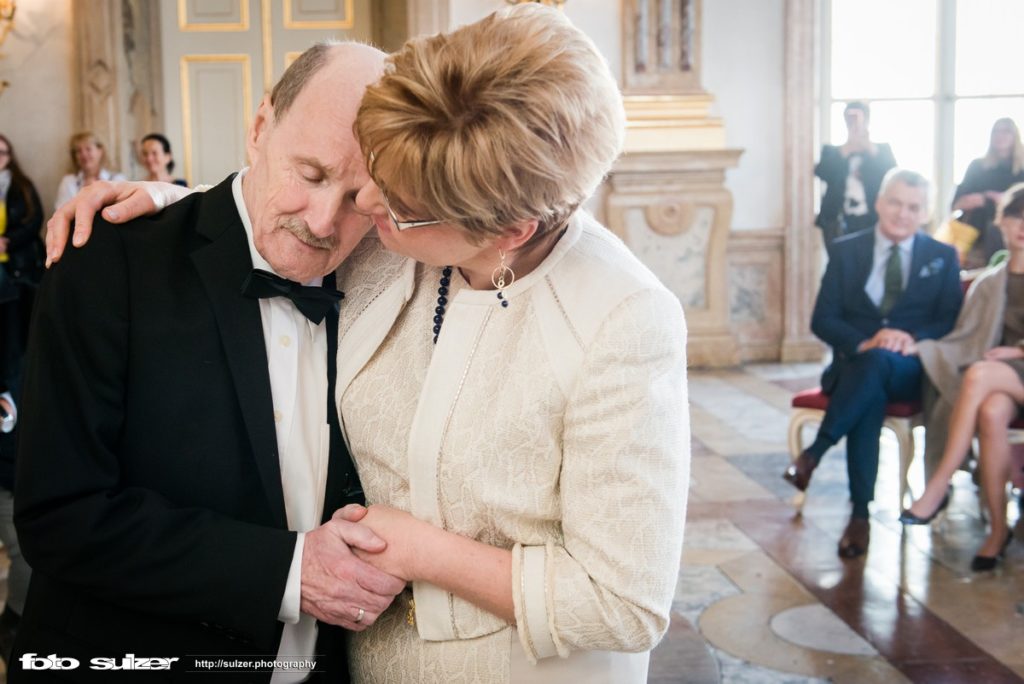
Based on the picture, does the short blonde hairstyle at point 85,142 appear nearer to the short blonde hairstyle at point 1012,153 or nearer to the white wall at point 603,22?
the white wall at point 603,22

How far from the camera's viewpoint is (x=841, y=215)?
862 cm

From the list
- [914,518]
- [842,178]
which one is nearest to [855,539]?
[914,518]

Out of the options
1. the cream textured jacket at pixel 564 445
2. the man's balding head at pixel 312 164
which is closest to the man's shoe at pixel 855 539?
the cream textured jacket at pixel 564 445

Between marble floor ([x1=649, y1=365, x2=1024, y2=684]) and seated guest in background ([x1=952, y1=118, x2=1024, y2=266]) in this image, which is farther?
seated guest in background ([x1=952, y1=118, x2=1024, y2=266])

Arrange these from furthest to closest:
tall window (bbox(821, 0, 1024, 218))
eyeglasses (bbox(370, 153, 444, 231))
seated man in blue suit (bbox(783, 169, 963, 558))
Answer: tall window (bbox(821, 0, 1024, 218)) → seated man in blue suit (bbox(783, 169, 963, 558)) → eyeglasses (bbox(370, 153, 444, 231))

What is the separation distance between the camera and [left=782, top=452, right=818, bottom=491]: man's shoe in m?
5.14

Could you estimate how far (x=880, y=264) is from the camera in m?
5.29

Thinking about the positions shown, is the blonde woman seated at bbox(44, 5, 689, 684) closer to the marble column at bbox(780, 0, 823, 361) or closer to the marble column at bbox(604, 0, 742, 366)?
the marble column at bbox(604, 0, 742, 366)

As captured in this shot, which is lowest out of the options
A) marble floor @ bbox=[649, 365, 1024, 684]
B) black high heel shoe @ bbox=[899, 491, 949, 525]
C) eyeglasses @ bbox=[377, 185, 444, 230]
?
marble floor @ bbox=[649, 365, 1024, 684]

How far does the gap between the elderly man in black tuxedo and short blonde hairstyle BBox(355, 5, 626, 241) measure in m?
0.28

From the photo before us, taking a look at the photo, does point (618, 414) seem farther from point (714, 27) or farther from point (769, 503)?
point (714, 27)

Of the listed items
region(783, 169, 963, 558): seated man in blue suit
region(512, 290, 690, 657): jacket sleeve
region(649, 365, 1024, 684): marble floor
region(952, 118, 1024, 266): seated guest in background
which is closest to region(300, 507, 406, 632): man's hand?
region(512, 290, 690, 657): jacket sleeve

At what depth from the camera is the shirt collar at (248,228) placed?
1.86m

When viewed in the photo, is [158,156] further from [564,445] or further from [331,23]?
[564,445]
